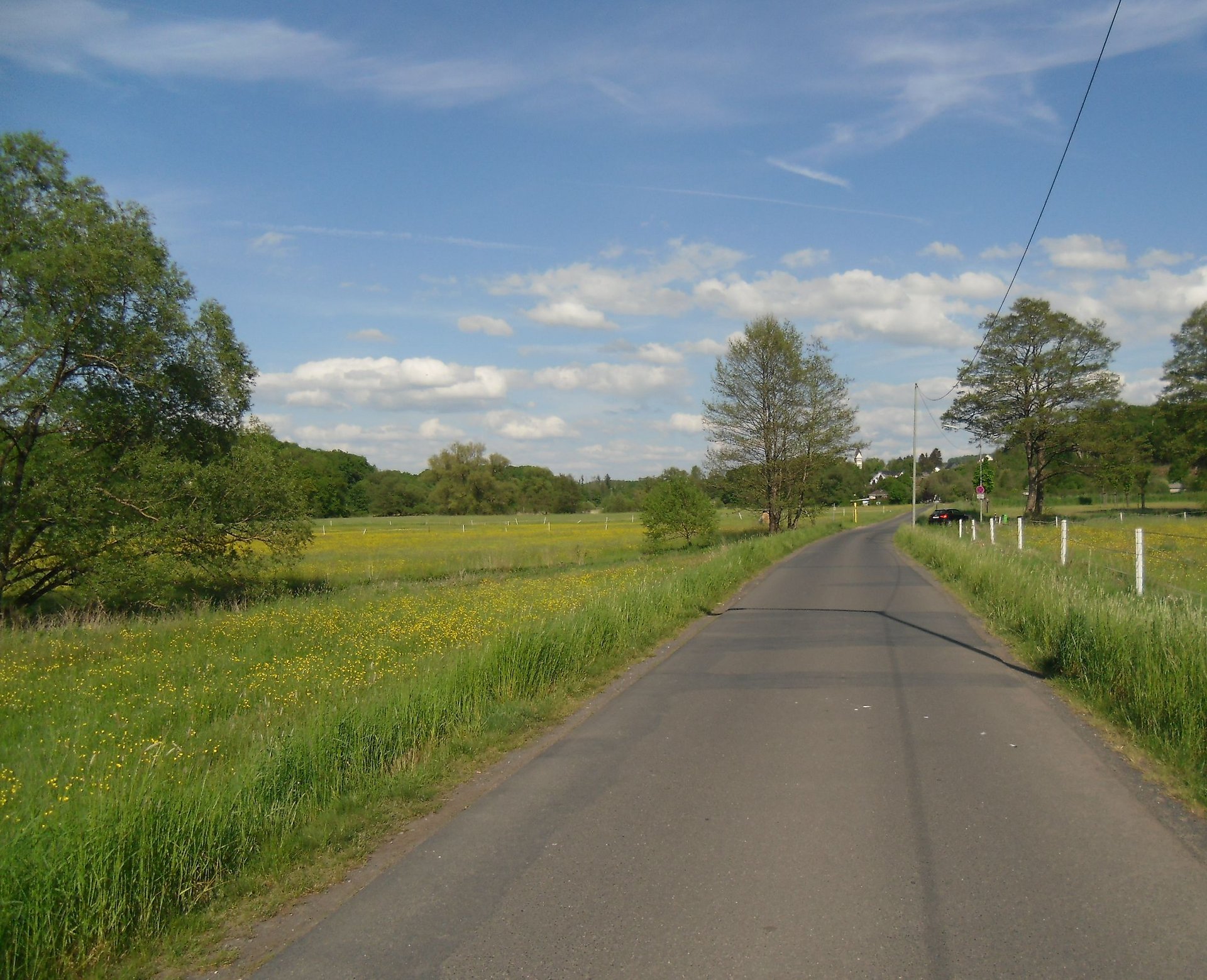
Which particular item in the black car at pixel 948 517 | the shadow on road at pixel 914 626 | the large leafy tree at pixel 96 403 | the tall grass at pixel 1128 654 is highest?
the large leafy tree at pixel 96 403

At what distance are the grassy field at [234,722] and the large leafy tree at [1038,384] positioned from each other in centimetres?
4141

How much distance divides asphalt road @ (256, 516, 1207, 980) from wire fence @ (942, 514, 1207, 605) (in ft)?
13.1

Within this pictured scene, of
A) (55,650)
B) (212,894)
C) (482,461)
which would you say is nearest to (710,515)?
(55,650)

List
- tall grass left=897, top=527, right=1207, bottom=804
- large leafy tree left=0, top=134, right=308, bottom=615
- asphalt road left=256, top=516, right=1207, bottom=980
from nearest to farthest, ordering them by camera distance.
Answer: asphalt road left=256, top=516, right=1207, bottom=980 → tall grass left=897, top=527, right=1207, bottom=804 → large leafy tree left=0, top=134, right=308, bottom=615

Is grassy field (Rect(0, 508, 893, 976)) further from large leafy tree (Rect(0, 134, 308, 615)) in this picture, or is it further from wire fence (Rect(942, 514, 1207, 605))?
wire fence (Rect(942, 514, 1207, 605))

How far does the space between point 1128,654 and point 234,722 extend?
8.43 meters

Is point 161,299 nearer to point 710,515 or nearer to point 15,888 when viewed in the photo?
point 15,888

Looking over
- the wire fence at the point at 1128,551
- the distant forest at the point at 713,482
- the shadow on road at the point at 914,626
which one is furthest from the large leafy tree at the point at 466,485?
the shadow on road at the point at 914,626

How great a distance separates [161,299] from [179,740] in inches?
745

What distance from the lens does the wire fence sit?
42.3ft

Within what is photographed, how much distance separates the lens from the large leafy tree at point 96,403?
20.6 m

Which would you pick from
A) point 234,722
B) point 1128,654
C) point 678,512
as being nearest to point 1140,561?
point 1128,654

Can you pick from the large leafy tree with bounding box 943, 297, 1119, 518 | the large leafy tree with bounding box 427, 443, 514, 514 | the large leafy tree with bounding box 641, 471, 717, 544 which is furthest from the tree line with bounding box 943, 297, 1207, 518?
the large leafy tree with bounding box 427, 443, 514, 514

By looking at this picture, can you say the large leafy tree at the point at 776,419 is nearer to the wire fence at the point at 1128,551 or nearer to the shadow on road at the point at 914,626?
the wire fence at the point at 1128,551
